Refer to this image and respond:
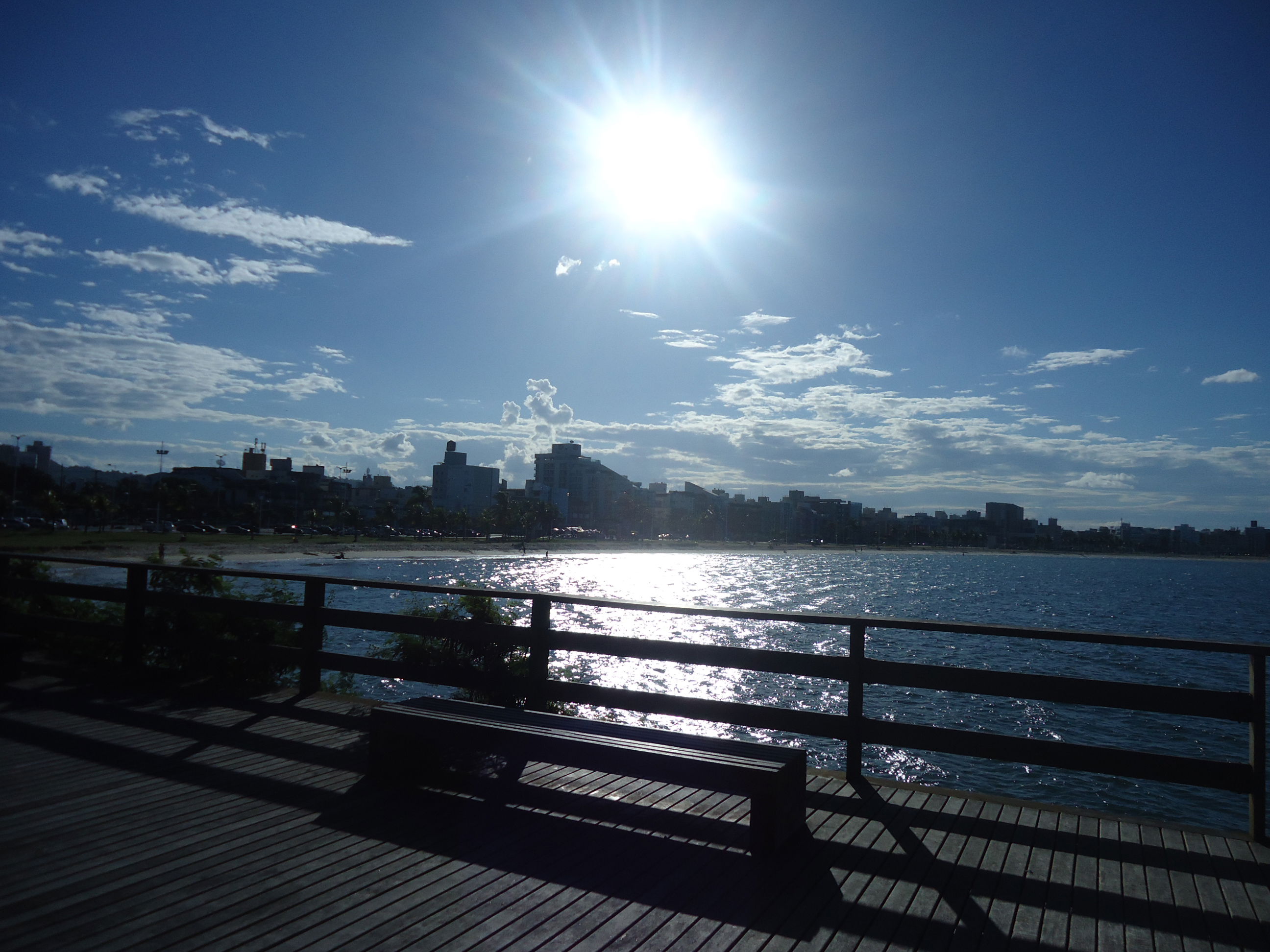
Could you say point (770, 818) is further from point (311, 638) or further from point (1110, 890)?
point (311, 638)

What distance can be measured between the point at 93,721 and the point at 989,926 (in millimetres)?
6700

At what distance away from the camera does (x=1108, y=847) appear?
4648mm

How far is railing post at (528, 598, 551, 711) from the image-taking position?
21.9 ft

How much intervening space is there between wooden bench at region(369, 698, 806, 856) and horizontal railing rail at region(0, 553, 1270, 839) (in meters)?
0.70

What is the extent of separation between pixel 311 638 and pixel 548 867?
14.9 feet

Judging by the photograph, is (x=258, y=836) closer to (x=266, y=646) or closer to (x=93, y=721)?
(x=93, y=721)

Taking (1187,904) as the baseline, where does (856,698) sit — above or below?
above

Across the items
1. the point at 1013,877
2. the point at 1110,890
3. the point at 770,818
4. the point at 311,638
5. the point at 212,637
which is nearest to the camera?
the point at 1110,890

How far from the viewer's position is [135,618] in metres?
8.52

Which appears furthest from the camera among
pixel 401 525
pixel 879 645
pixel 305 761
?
pixel 401 525

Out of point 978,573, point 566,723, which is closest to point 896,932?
point 566,723

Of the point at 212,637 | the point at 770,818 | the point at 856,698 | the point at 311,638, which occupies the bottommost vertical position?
the point at 770,818

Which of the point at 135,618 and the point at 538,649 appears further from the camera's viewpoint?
the point at 135,618

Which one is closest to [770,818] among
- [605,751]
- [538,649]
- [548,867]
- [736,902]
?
[736,902]
